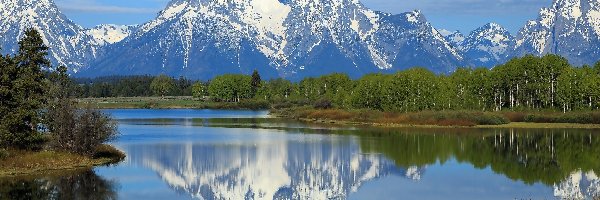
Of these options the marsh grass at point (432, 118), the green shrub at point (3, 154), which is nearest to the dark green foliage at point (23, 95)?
the green shrub at point (3, 154)

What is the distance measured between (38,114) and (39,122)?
5.95 ft

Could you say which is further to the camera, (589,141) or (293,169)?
(589,141)

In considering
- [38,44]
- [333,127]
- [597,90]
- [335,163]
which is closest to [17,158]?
[38,44]

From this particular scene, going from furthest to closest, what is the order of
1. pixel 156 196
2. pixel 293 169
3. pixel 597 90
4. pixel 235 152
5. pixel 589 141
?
1. pixel 597 90
2. pixel 589 141
3. pixel 235 152
4. pixel 293 169
5. pixel 156 196

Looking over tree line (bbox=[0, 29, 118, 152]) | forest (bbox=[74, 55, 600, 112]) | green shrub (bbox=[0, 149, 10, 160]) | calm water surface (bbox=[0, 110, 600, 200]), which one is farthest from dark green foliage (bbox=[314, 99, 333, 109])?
green shrub (bbox=[0, 149, 10, 160])

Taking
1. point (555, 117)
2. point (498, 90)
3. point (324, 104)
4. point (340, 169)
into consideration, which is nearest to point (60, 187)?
point (340, 169)

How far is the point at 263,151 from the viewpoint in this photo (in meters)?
84.8

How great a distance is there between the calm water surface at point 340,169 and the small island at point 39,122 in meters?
2.88

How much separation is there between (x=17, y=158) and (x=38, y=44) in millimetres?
12234

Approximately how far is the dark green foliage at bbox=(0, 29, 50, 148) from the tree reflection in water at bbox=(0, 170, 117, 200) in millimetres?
6611

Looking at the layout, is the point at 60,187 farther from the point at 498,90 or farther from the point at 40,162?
the point at 498,90

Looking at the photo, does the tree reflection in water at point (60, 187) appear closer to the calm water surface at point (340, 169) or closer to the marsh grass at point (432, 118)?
the calm water surface at point (340, 169)

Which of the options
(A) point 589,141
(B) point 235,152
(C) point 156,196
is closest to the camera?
(C) point 156,196

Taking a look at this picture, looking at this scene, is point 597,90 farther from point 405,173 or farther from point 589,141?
point 405,173
